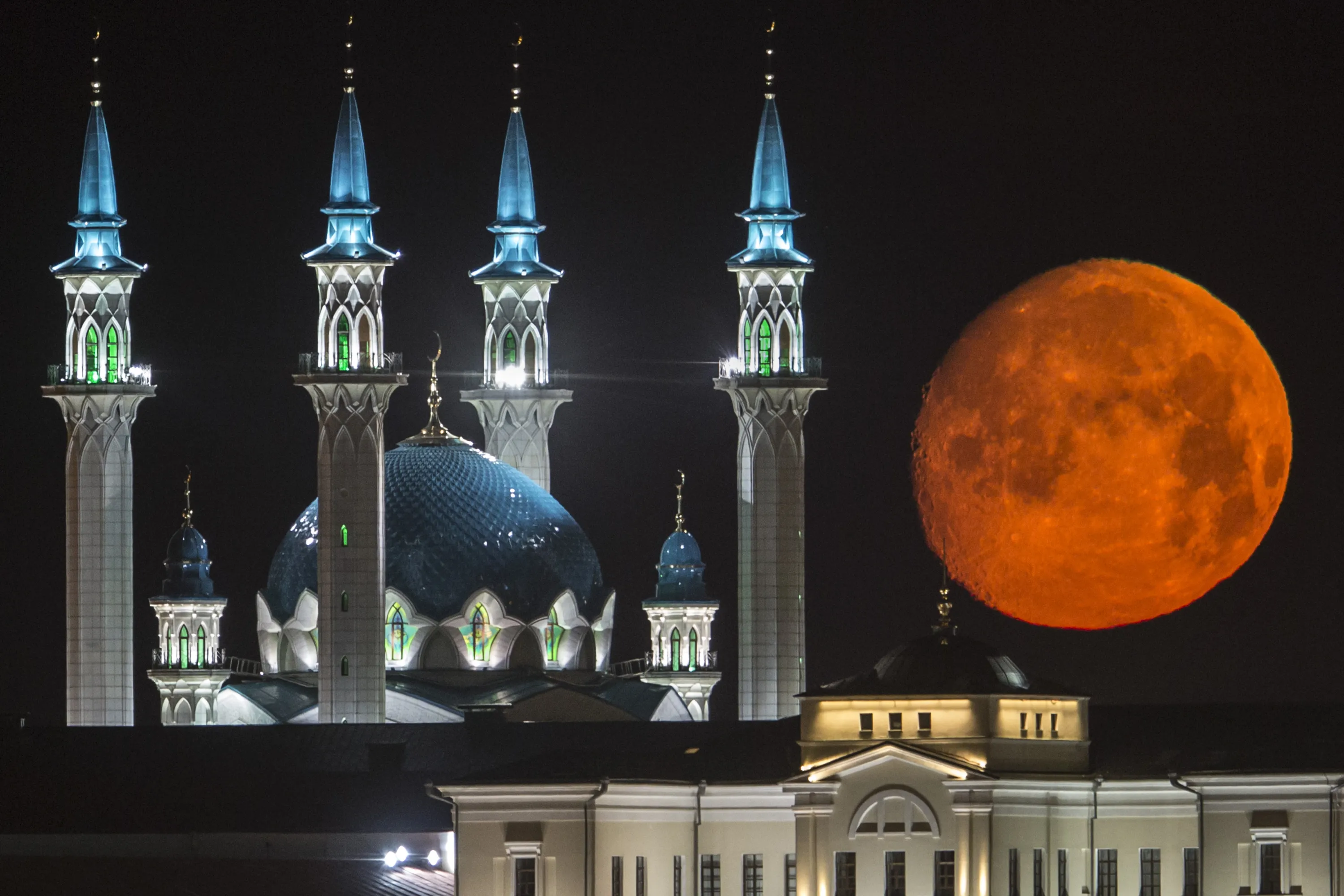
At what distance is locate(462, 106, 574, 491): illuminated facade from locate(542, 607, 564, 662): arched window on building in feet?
17.7

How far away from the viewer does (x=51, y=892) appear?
96.5m

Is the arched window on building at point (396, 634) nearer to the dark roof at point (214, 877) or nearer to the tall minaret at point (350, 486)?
the tall minaret at point (350, 486)

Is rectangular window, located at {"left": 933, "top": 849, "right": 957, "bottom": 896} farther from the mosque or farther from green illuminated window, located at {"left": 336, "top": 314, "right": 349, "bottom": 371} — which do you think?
green illuminated window, located at {"left": 336, "top": 314, "right": 349, "bottom": 371}

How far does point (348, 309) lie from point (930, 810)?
23.8 meters

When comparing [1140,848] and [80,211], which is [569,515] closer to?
[80,211]

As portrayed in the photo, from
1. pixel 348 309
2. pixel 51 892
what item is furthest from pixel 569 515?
pixel 51 892

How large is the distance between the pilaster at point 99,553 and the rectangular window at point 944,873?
27090mm

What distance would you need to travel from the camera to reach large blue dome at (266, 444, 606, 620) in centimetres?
11631

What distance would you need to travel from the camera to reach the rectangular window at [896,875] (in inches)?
3620

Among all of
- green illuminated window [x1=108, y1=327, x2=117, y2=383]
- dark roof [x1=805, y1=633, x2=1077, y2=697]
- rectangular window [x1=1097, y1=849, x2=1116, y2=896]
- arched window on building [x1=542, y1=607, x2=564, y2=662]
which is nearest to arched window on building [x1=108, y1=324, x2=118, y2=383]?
green illuminated window [x1=108, y1=327, x2=117, y2=383]

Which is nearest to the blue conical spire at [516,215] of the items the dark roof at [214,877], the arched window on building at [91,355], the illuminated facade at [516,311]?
the illuminated facade at [516,311]

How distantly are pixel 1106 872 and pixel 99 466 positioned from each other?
99.8 ft

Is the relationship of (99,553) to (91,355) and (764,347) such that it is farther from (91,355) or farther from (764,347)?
(764,347)

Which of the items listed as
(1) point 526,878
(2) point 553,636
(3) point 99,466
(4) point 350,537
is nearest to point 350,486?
(4) point 350,537
